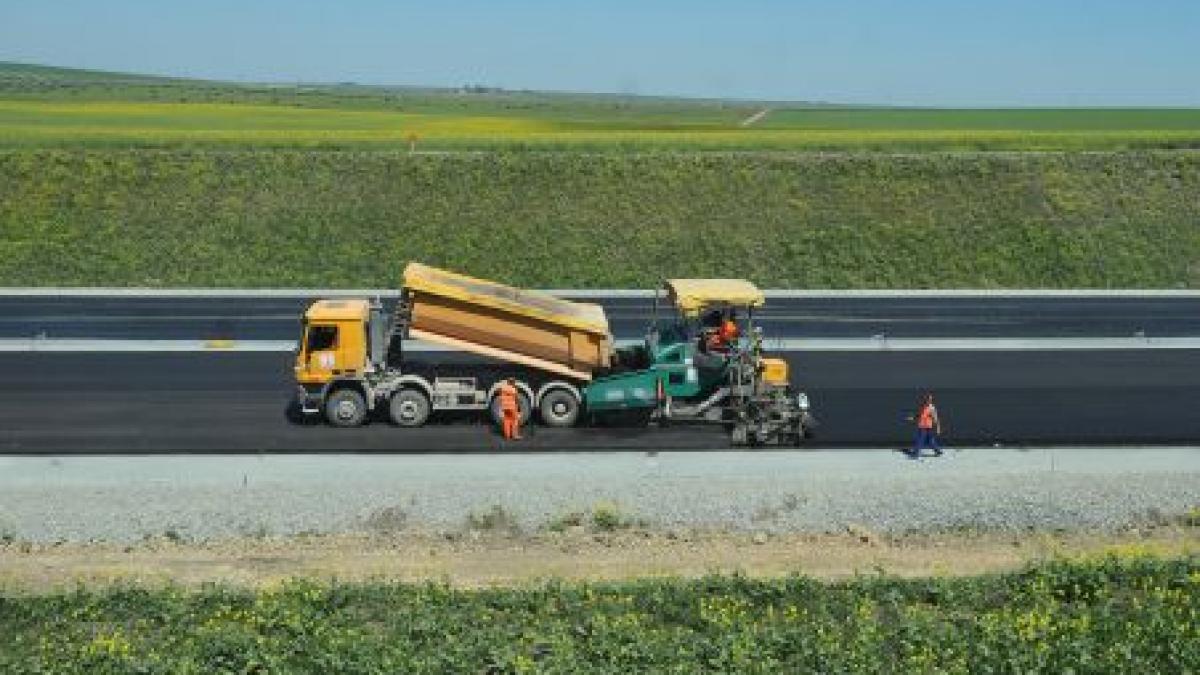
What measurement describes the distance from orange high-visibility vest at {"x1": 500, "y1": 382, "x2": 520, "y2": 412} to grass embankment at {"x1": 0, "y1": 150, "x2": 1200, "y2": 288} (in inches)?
703

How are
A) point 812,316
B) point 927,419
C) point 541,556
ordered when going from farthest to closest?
point 812,316, point 927,419, point 541,556

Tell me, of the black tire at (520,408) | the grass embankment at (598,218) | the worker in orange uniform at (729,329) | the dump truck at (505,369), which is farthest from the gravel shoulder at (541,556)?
the grass embankment at (598,218)

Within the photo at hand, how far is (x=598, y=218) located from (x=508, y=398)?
21.9 meters

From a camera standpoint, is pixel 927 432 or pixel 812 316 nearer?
pixel 927 432

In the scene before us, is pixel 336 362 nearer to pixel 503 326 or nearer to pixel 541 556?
pixel 503 326

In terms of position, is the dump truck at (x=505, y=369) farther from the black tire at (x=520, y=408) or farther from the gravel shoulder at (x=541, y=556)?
the gravel shoulder at (x=541, y=556)

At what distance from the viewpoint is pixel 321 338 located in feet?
72.9

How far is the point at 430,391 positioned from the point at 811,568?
8835mm

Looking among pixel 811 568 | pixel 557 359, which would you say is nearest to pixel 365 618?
pixel 811 568

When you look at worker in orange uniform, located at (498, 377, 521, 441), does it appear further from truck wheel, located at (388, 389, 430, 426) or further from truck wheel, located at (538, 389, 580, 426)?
truck wheel, located at (388, 389, 430, 426)

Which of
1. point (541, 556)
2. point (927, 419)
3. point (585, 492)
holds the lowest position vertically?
point (541, 556)

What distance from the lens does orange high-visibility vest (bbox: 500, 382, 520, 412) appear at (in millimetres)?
21594

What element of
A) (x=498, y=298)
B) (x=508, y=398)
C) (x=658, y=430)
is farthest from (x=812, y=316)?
(x=508, y=398)

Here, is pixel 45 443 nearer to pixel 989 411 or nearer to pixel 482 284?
pixel 482 284
